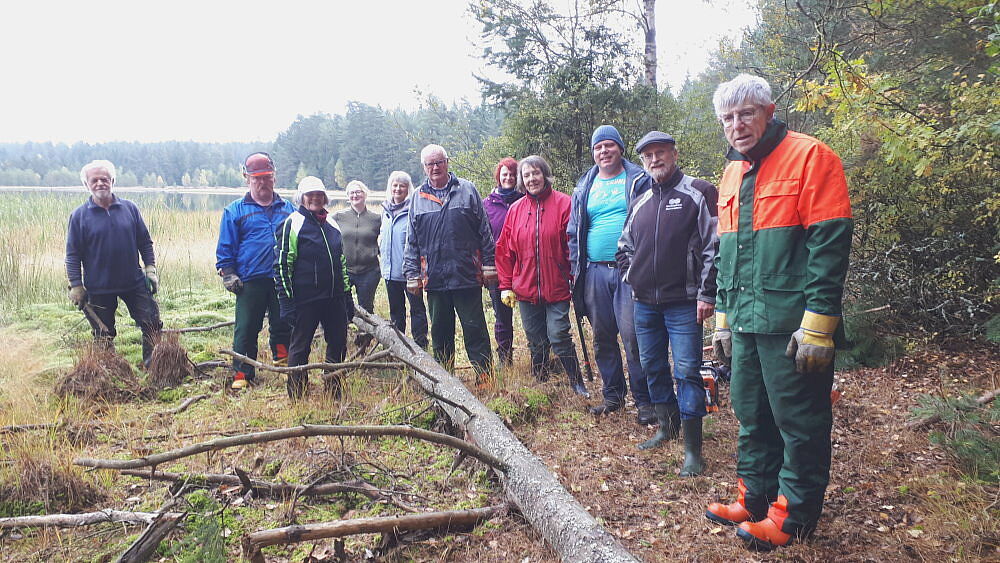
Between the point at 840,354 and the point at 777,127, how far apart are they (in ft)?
13.9

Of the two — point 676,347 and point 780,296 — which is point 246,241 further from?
point 780,296

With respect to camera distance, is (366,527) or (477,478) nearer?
(366,527)

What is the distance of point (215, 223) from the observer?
15.8 m

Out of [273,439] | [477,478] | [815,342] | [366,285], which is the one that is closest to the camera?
[815,342]

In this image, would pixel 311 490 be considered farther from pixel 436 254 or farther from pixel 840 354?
pixel 840 354

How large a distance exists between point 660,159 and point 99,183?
205 inches

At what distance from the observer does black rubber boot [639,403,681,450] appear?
389 cm

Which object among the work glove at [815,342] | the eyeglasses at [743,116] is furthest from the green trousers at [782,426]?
the eyeglasses at [743,116]

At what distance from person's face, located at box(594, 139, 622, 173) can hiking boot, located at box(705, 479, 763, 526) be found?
244 cm

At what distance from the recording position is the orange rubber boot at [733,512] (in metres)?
2.82

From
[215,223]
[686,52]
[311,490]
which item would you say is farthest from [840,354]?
[215,223]

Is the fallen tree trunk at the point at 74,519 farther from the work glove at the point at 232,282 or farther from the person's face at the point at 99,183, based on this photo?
the person's face at the point at 99,183

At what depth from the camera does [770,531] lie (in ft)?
8.54

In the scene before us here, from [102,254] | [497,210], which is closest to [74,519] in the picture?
[102,254]
